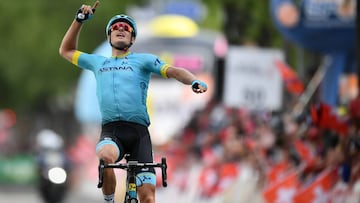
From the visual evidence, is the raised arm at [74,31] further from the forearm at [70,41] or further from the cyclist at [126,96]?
the cyclist at [126,96]

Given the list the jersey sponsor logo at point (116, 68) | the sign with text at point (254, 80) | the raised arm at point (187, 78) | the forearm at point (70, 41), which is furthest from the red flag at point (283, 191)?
the raised arm at point (187, 78)

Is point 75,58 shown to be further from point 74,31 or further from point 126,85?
point 126,85

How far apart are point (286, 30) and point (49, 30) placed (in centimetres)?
3680

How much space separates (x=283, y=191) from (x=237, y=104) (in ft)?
20.2

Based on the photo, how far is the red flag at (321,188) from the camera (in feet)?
61.6

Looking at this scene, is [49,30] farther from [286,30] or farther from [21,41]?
[286,30]

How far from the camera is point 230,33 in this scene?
31.9 m

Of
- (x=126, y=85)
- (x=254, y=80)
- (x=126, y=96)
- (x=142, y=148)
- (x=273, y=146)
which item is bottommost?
(x=142, y=148)

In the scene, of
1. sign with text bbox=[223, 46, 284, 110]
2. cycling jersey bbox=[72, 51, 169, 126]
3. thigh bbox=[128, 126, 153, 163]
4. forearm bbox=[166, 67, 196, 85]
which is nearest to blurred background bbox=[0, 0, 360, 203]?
sign with text bbox=[223, 46, 284, 110]

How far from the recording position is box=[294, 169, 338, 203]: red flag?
61.6 ft

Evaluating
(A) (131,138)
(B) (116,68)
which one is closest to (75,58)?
(B) (116,68)

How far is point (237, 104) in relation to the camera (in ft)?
87.5

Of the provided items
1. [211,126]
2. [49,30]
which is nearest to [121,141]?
[211,126]

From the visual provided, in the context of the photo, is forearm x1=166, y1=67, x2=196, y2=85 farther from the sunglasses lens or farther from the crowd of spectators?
the crowd of spectators
